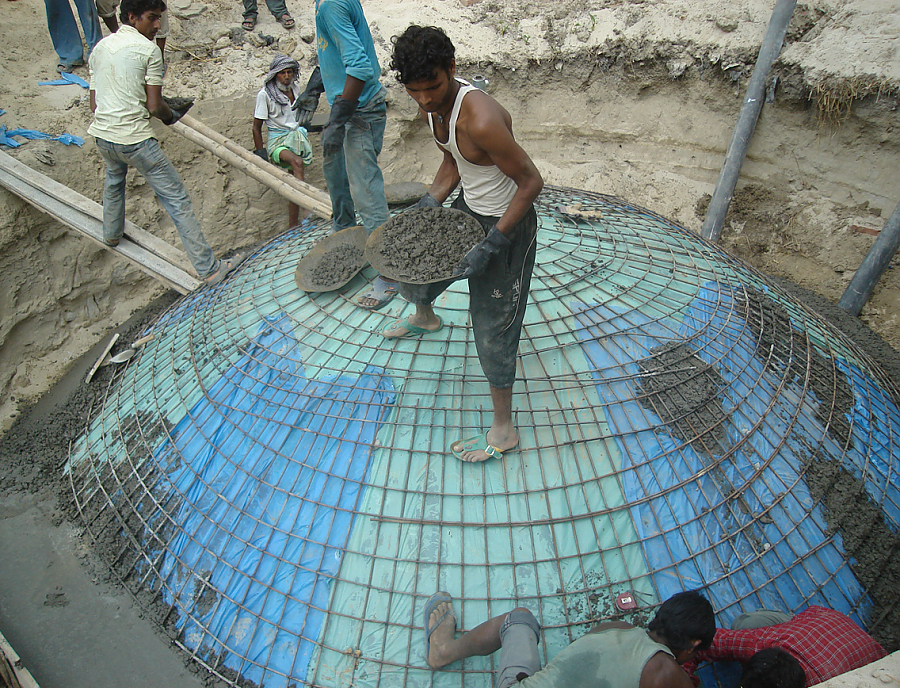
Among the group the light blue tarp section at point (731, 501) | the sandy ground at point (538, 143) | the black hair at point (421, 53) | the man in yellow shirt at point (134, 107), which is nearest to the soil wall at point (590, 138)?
the sandy ground at point (538, 143)

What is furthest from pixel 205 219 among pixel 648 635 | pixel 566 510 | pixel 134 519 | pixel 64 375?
pixel 648 635

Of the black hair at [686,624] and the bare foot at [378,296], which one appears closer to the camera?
the black hair at [686,624]

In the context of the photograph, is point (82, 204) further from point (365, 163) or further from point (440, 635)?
point (440, 635)

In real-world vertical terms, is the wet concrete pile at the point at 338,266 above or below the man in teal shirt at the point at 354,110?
below

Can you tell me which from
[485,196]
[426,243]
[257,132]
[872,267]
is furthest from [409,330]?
[872,267]

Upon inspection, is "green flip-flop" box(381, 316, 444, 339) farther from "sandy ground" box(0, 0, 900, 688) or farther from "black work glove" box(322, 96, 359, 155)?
"sandy ground" box(0, 0, 900, 688)

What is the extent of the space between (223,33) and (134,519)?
21.6 ft

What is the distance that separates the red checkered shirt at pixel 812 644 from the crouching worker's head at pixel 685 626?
0.45 m

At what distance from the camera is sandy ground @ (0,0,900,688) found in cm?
509

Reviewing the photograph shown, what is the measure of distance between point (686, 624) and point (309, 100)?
553 centimetres

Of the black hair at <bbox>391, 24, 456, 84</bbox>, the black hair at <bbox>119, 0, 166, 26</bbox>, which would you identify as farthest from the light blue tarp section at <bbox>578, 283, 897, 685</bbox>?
the black hair at <bbox>119, 0, 166, 26</bbox>

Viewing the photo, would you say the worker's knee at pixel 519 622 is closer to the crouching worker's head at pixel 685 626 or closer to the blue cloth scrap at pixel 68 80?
the crouching worker's head at pixel 685 626

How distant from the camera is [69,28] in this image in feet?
20.9

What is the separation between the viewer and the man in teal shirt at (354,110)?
3.36 m
